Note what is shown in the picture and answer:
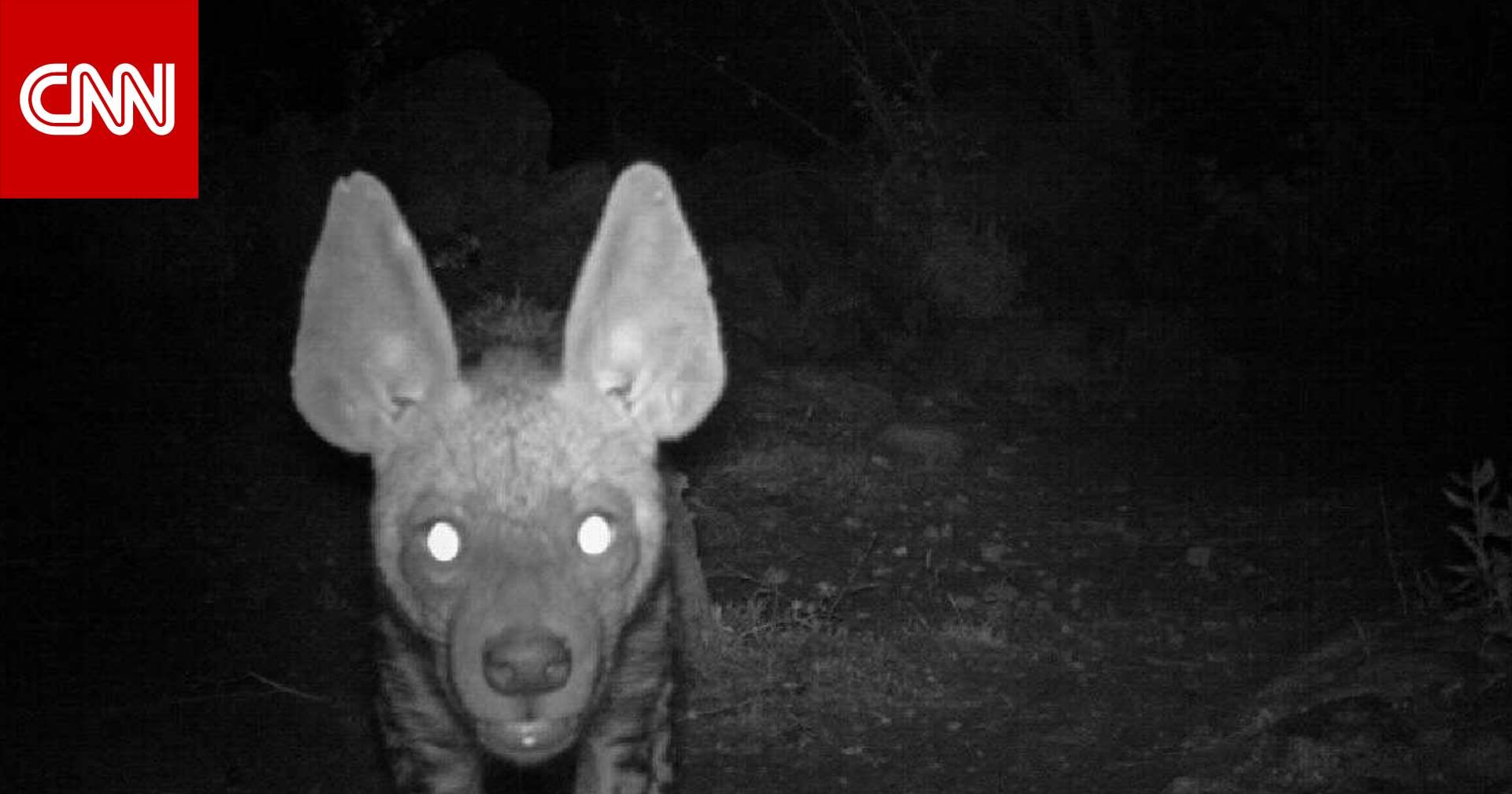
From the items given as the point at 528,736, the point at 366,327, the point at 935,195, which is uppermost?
the point at 935,195

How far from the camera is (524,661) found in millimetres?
2701

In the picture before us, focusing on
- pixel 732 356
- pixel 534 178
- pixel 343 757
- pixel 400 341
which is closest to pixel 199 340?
pixel 732 356

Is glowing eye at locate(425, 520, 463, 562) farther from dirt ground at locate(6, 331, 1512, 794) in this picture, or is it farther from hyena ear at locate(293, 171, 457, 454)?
dirt ground at locate(6, 331, 1512, 794)

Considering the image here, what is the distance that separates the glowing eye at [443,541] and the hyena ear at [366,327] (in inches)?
13.5

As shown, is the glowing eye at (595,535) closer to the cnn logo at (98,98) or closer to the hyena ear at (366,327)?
the hyena ear at (366,327)

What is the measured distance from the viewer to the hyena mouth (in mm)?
2793

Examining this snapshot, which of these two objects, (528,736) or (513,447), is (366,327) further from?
(528,736)

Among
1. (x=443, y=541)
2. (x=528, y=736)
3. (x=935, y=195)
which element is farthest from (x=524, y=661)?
(x=935, y=195)

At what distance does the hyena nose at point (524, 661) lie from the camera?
2701 millimetres

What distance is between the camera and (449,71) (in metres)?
10.3

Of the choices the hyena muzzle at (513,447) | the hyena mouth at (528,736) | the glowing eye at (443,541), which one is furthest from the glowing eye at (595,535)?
the hyena mouth at (528,736)

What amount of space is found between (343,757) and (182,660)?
1132mm

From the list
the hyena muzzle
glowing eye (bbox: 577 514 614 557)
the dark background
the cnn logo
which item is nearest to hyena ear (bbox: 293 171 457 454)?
the hyena muzzle

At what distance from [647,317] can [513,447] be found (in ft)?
1.31
